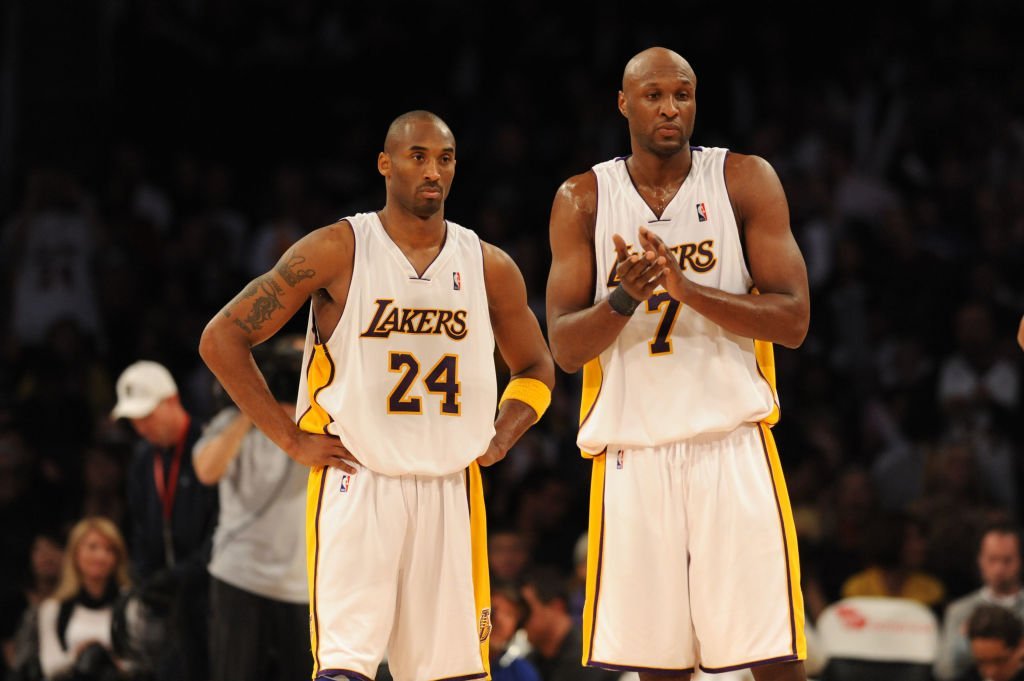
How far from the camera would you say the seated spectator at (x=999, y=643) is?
809cm

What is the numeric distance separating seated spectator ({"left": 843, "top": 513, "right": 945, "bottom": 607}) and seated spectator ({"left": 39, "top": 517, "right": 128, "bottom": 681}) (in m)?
4.45

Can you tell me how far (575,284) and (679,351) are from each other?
45 centimetres

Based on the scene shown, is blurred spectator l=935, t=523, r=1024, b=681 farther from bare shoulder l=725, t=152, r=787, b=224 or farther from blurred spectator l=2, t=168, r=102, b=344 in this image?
blurred spectator l=2, t=168, r=102, b=344

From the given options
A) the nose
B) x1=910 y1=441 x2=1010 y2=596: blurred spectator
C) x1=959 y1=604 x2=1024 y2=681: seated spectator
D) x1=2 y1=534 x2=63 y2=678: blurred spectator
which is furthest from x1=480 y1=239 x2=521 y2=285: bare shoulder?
x1=2 y1=534 x2=63 y2=678: blurred spectator

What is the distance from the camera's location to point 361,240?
5734mm

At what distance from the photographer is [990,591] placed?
8.88 meters

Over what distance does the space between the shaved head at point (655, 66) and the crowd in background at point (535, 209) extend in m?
4.66

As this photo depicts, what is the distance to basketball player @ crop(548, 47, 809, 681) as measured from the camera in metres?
5.32

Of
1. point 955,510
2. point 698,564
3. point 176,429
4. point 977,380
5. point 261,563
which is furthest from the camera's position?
point 977,380

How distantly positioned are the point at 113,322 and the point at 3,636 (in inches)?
135

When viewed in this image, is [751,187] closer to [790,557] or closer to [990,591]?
[790,557]

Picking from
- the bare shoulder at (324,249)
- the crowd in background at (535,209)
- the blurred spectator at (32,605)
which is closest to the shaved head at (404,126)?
the bare shoulder at (324,249)

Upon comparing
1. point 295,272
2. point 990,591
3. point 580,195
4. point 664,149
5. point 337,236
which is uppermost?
point 664,149

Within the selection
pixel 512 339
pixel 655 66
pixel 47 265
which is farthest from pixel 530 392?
pixel 47 265
